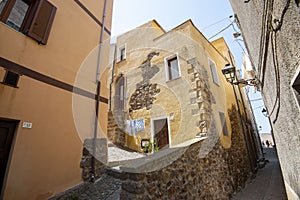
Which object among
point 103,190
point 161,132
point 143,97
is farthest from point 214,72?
point 103,190

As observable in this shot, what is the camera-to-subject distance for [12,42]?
307cm

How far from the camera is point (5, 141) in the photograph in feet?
9.22

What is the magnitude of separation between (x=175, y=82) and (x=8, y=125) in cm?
526

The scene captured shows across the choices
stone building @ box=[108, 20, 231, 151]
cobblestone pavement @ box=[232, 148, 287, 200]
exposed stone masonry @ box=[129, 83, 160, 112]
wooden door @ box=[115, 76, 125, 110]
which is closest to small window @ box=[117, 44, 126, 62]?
stone building @ box=[108, 20, 231, 151]

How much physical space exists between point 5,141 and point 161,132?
482cm

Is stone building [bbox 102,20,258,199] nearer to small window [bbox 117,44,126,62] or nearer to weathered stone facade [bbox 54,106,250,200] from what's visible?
weathered stone facade [bbox 54,106,250,200]

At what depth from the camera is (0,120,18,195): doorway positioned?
271 centimetres

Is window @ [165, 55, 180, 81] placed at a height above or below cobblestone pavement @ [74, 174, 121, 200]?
above

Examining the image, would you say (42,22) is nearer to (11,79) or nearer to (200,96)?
(11,79)

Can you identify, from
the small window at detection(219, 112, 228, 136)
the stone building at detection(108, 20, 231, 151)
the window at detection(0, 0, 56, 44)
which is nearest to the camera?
the window at detection(0, 0, 56, 44)

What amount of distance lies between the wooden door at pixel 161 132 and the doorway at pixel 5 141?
461cm

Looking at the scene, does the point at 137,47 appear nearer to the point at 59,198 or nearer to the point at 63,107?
the point at 63,107

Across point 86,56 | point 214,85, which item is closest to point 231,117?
point 214,85

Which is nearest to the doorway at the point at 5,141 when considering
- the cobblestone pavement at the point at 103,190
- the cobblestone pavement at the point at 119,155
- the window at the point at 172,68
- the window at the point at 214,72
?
the cobblestone pavement at the point at 103,190
